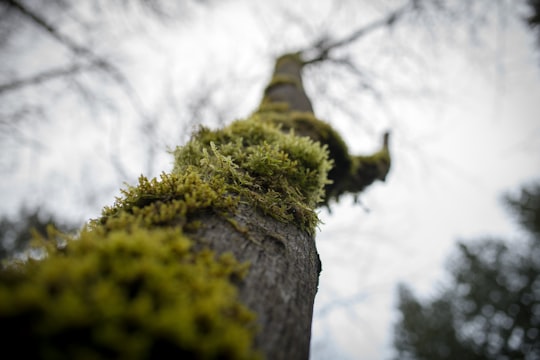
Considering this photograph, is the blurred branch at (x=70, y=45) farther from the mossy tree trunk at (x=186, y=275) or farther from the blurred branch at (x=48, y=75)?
the mossy tree trunk at (x=186, y=275)

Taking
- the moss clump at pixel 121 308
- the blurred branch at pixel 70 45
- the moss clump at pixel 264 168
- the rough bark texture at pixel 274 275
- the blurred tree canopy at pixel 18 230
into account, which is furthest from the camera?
the blurred tree canopy at pixel 18 230

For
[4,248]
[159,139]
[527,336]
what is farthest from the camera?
[527,336]

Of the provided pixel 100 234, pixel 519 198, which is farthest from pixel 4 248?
pixel 519 198

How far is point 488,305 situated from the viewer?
16406 millimetres

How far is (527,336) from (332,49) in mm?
20051

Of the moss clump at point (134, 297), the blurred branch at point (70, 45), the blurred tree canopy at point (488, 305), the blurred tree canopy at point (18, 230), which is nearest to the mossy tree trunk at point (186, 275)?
the moss clump at point (134, 297)

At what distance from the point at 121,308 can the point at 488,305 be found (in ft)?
74.3

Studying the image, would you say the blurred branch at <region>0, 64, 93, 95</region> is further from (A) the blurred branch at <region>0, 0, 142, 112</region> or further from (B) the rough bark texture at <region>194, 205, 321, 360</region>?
(B) the rough bark texture at <region>194, 205, 321, 360</region>

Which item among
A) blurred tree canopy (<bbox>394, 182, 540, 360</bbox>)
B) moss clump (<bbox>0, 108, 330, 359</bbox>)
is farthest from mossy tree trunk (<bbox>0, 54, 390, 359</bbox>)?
blurred tree canopy (<bbox>394, 182, 540, 360</bbox>)

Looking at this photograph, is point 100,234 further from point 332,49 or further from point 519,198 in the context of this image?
point 519,198

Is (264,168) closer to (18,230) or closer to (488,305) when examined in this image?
(18,230)

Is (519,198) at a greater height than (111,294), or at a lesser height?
greater

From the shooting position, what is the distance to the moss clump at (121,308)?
0.56 m

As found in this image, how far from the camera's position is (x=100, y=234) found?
3.13 feet
